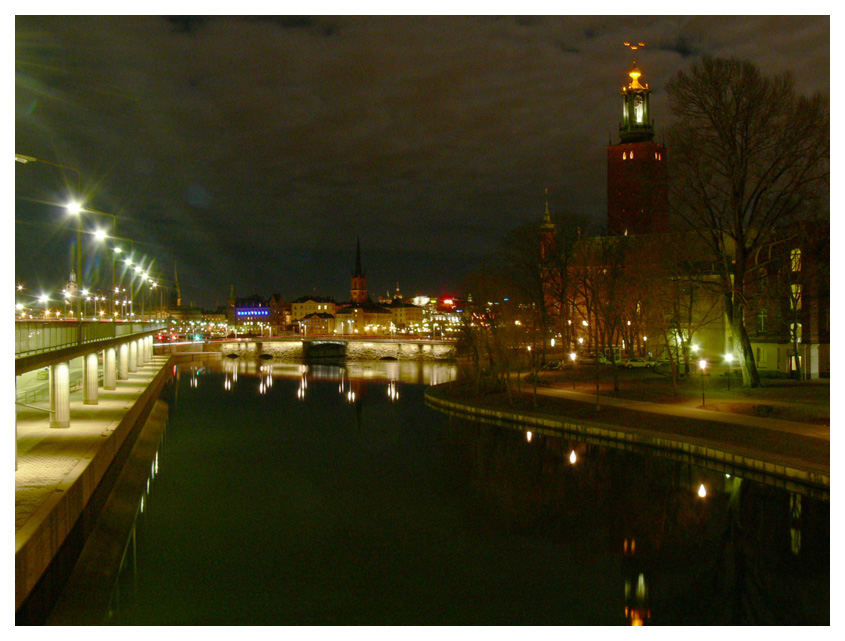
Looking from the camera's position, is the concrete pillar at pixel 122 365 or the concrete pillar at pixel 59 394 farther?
the concrete pillar at pixel 122 365

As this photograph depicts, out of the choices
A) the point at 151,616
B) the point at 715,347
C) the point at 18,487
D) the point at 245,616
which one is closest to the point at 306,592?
the point at 245,616

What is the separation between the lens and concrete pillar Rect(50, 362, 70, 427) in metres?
19.8

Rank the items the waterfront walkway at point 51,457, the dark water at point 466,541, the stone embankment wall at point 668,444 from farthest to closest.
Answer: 1. the stone embankment wall at point 668,444
2. the dark water at point 466,541
3. the waterfront walkway at point 51,457

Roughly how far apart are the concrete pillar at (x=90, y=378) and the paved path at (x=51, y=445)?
0.33m

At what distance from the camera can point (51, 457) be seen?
16047mm

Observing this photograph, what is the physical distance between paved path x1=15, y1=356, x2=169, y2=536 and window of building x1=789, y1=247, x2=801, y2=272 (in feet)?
87.8

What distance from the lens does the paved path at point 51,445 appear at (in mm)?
12469

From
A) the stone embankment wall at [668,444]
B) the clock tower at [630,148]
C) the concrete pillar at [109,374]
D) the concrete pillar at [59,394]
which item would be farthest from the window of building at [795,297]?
the clock tower at [630,148]

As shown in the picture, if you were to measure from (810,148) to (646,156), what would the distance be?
1957 inches

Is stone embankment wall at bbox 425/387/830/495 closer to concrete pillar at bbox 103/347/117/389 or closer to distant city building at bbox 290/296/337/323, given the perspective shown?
concrete pillar at bbox 103/347/117/389

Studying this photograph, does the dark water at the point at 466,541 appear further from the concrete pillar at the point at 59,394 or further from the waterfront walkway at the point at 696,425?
the concrete pillar at the point at 59,394

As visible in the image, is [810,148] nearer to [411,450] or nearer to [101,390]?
[411,450]

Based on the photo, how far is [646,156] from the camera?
232 ft

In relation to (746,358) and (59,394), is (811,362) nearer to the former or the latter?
(746,358)
